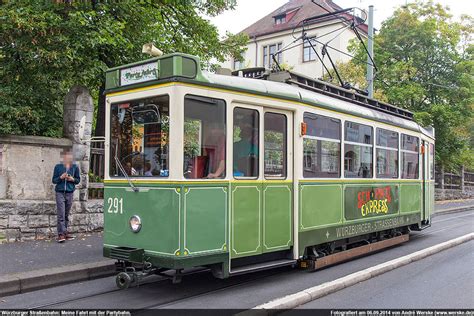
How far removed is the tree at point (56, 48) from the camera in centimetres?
964

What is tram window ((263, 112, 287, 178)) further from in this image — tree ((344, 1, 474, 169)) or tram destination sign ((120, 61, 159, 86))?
tree ((344, 1, 474, 169))

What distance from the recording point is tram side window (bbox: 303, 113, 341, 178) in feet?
25.2

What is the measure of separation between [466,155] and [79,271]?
24400mm

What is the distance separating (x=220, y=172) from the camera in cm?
637

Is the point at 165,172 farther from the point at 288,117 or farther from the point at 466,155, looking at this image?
the point at 466,155

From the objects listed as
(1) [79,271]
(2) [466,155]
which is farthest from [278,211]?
(2) [466,155]

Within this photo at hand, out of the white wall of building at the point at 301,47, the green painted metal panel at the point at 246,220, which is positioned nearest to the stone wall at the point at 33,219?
the green painted metal panel at the point at 246,220

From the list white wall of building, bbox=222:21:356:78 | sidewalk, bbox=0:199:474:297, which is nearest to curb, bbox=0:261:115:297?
sidewalk, bbox=0:199:474:297

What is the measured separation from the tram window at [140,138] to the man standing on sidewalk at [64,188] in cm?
299

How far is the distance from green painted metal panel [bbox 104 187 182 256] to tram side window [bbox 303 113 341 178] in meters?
2.58

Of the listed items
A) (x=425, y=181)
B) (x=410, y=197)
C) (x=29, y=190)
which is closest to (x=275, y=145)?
(x=29, y=190)

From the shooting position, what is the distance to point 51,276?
6.81 m

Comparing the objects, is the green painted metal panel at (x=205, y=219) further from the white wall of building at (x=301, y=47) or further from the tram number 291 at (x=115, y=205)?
the white wall of building at (x=301, y=47)

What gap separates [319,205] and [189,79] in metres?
3.28
